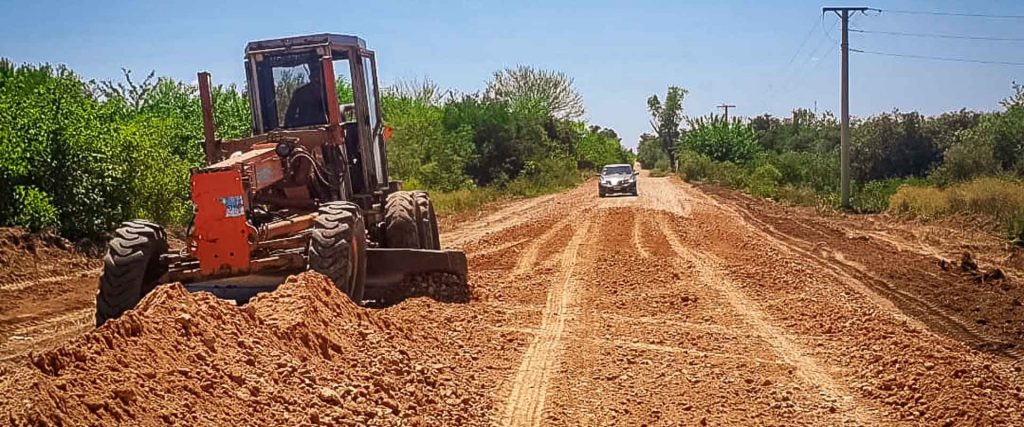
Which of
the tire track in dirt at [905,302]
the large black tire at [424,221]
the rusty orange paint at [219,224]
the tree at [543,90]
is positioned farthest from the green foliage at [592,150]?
the rusty orange paint at [219,224]

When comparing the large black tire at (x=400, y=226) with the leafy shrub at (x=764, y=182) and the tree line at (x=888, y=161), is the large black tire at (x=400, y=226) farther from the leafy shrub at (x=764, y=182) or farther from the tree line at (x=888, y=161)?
the leafy shrub at (x=764, y=182)

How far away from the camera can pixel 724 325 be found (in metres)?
9.70

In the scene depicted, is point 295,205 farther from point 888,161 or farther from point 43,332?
point 888,161

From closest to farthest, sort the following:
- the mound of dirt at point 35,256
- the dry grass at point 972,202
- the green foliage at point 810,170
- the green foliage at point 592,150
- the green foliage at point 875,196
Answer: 1. the mound of dirt at point 35,256
2. the dry grass at point 972,202
3. the green foliage at point 875,196
4. the green foliage at point 810,170
5. the green foliage at point 592,150

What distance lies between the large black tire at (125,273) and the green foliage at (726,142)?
201 ft

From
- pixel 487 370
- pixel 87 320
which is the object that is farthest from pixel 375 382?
pixel 87 320

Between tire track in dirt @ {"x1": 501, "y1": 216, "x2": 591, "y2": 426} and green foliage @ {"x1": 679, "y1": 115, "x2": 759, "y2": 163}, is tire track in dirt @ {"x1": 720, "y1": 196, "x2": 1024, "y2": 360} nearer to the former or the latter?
tire track in dirt @ {"x1": 501, "y1": 216, "x2": 591, "y2": 426}

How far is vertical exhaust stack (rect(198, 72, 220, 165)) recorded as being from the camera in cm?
1062

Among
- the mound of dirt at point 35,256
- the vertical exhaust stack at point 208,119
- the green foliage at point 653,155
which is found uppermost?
the vertical exhaust stack at point 208,119

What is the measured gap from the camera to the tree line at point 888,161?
25.5 meters

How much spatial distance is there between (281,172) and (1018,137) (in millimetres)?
32742

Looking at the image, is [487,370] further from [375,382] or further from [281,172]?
[281,172]

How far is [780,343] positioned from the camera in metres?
8.77

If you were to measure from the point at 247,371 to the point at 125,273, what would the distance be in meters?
3.40
